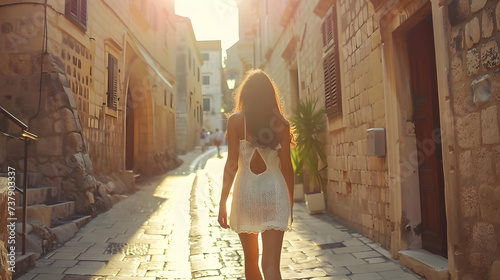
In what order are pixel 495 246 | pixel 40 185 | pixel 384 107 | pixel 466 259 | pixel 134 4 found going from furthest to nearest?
pixel 134 4 → pixel 40 185 → pixel 384 107 → pixel 466 259 → pixel 495 246

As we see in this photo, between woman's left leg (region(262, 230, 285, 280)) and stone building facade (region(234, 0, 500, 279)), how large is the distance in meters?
1.47

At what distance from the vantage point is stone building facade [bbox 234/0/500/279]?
250 cm

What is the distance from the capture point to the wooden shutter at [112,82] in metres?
8.24

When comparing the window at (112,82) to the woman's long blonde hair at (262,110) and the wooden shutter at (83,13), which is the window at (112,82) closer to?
the wooden shutter at (83,13)

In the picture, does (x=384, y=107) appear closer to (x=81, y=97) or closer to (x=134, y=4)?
(x=81, y=97)

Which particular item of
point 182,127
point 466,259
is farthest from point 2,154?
point 182,127

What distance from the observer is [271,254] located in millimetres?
2051

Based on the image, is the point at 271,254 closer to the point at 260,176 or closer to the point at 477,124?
the point at 260,176

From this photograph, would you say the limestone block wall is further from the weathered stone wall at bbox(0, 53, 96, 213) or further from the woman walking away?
the weathered stone wall at bbox(0, 53, 96, 213)

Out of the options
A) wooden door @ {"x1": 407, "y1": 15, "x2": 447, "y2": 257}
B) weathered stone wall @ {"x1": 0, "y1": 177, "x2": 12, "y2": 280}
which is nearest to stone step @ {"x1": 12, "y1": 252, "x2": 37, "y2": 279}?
weathered stone wall @ {"x1": 0, "y1": 177, "x2": 12, "y2": 280}

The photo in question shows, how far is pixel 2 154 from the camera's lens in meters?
5.48

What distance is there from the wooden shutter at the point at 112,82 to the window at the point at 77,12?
1.53 metres

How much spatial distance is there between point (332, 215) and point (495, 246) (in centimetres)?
418

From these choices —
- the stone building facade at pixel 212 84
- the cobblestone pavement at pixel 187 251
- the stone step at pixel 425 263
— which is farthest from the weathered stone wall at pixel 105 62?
the stone building facade at pixel 212 84
